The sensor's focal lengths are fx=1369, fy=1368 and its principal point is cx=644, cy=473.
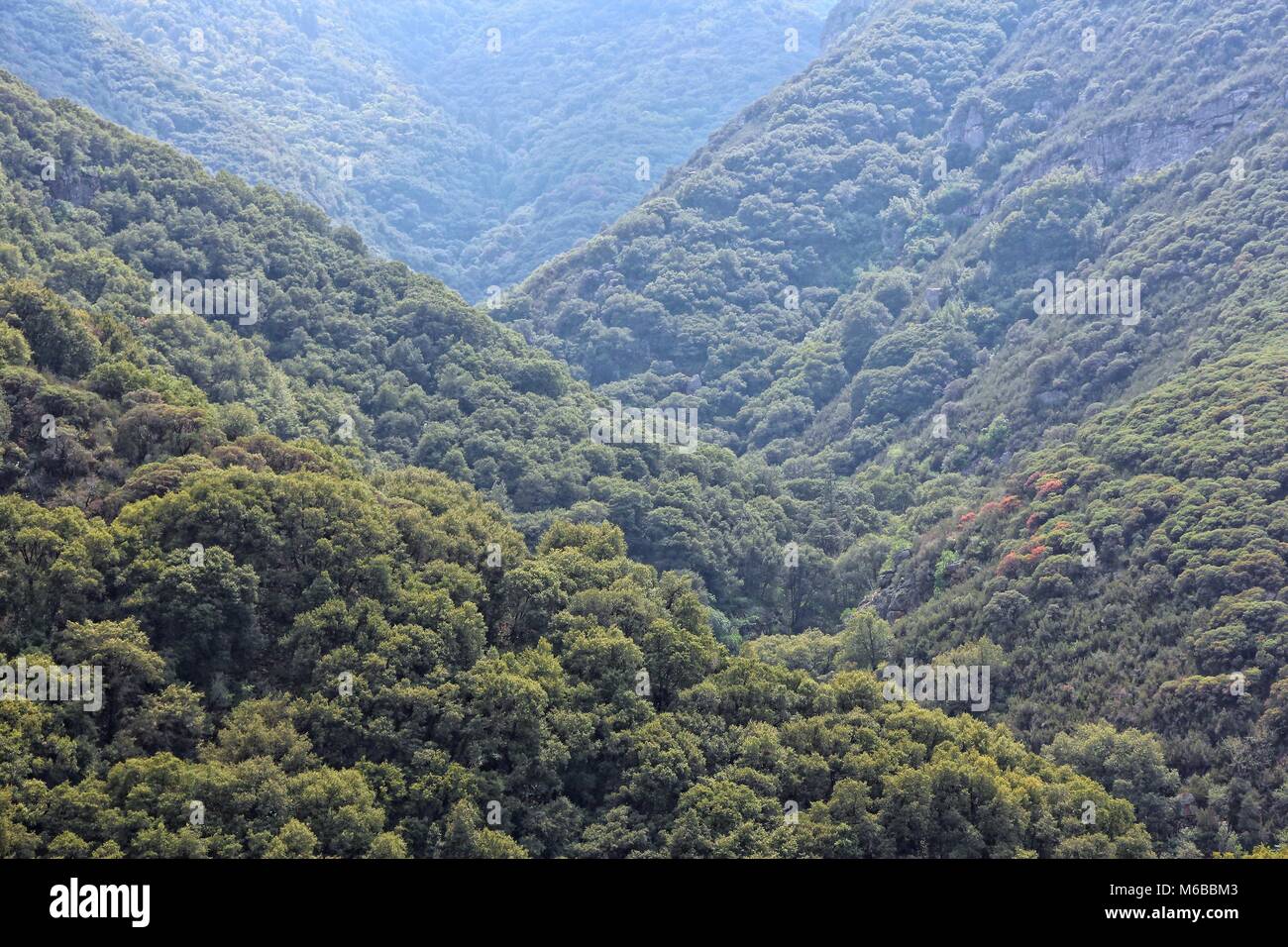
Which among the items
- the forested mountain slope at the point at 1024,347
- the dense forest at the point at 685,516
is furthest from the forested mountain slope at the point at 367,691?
the forested mountain slope at the point at 1024,347

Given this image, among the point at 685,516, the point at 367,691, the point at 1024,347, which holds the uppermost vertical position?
the point at 1024,347

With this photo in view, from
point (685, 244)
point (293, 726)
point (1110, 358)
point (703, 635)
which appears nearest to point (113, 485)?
point (293, 726)

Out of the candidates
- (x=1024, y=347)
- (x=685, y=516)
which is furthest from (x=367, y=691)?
(x=1024, y=347)

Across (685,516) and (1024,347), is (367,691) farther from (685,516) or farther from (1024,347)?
(1024,347)

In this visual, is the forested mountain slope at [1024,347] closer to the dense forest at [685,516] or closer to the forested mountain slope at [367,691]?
the dense forest at [685,516]

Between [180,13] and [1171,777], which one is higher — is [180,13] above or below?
above

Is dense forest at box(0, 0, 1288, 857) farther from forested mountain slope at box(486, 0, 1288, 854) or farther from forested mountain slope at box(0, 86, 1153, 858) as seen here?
forested mountain slope at box(486, 0, 1288, 854)

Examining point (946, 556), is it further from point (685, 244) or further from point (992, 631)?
point (685, 244)
